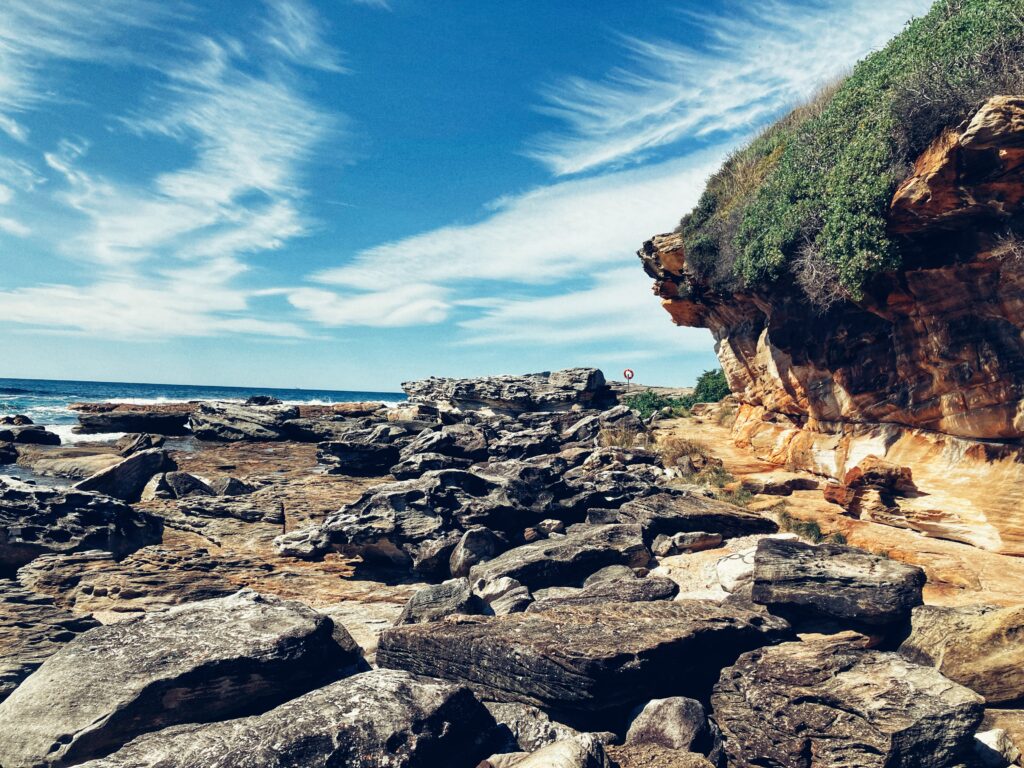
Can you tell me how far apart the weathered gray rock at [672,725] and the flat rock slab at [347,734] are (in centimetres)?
175

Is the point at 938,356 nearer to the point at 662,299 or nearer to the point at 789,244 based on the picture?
the point at 789,244

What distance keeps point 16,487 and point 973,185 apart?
65.8 ft

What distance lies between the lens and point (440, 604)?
33.3 ft

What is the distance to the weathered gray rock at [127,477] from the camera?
19016 mm

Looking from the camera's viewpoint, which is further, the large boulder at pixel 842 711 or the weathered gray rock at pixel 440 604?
the weathered gray rock at pixel 440 604

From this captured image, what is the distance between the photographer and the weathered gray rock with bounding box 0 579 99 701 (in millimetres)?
7671

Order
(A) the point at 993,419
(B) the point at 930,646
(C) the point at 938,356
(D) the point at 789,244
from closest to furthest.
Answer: (B) the point at 930,646 → (A) the point at 993,419 → (C) the point at 938,356 → (D) the point at 789,244

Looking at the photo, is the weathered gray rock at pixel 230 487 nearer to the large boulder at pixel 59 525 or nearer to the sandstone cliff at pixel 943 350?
the large boulder at pixel 59 525

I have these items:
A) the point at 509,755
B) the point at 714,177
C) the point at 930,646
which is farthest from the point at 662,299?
the point at 509,755

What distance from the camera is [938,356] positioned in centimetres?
1402

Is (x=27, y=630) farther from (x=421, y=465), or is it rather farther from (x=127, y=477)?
(x=421, y=465)

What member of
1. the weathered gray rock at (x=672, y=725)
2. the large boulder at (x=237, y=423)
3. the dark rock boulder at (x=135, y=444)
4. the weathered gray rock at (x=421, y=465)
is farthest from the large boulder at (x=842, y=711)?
the large boulder at (x=237, y=423)

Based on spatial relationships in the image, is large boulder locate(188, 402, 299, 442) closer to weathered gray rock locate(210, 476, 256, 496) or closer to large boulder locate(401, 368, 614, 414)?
large boulder locate(401, 368, 614, 414)

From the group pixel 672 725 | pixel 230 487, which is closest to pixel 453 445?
pixel 230 487
